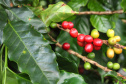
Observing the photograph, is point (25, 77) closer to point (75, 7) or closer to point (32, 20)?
point (32, 20)

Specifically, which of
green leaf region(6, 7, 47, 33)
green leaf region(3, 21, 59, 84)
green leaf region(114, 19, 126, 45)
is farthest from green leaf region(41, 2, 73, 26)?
green leaf region(114, 19, 126, 45)

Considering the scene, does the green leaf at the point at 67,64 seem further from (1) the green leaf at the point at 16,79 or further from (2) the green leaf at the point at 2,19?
(2) the green leaf at the point at 2,19

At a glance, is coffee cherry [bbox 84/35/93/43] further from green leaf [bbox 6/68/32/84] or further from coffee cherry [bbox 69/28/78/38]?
green leaf [bbox 6/68/32/84]

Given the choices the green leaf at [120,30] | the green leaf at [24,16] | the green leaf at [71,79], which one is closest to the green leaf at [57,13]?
the green leaf at [24,16]

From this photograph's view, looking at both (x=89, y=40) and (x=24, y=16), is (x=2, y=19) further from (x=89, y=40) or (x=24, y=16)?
(x=89, y=40)

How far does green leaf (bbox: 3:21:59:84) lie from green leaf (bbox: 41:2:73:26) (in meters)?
0.21

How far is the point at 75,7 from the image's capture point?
109 centimetres

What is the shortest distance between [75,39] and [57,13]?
0.26 metres

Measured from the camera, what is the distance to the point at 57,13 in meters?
0.97

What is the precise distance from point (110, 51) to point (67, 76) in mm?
294

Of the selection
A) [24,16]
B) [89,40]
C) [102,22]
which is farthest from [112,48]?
[24,16]

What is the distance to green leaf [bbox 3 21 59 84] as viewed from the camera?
71cm

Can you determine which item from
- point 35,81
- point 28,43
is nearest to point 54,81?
point 35,81

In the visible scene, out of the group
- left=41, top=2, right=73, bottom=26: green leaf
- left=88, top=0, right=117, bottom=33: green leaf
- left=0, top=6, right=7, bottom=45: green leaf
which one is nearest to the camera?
left=0, top=6, right=7, bottom=45: green leaf
